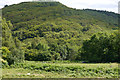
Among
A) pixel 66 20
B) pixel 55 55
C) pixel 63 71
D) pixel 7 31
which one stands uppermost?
pixel 66 20

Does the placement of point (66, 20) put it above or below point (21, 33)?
above

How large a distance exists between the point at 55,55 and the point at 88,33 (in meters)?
92.2

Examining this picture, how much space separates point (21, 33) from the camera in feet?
510

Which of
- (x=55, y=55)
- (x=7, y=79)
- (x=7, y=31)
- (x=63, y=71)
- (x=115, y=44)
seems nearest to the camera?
(x=7, y=79)

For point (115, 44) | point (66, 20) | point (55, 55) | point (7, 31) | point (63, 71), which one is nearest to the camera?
point (63, 71)

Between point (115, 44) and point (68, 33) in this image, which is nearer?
point (115, 44)

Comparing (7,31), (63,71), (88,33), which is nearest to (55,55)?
(7,31)

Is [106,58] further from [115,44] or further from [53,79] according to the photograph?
[53,79]

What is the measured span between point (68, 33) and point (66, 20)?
40.3 meters

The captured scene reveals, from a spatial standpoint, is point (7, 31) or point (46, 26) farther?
point (46, 26)

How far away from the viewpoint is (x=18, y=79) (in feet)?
46.5

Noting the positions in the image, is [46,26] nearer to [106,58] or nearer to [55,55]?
[55,55]

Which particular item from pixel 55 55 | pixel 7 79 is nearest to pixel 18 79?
pixel 7 79

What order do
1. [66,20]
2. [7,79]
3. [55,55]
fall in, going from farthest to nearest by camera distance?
1. [66,20]
2. [55,55]
3. [7,79]
